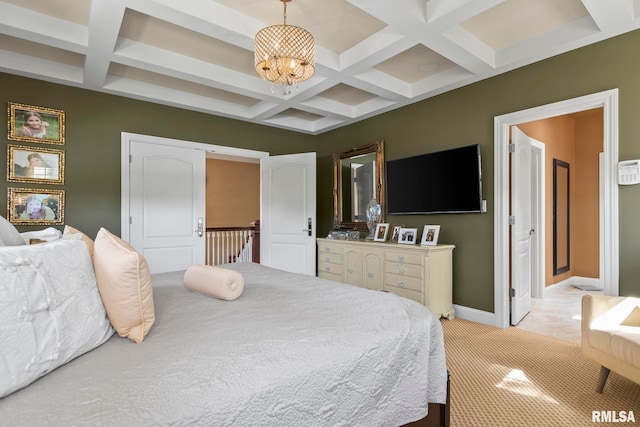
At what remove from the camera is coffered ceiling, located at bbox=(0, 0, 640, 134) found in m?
2.40

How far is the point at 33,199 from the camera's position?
3354mm

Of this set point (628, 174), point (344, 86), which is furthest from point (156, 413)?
point (344, 86)

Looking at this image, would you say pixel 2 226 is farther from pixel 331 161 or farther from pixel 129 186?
pixel 331 161

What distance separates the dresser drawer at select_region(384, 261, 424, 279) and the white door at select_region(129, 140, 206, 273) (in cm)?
242

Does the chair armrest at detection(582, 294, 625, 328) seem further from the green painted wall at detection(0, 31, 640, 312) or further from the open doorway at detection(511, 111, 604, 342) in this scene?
the open doorway at detection(511, 111, 604, 342)

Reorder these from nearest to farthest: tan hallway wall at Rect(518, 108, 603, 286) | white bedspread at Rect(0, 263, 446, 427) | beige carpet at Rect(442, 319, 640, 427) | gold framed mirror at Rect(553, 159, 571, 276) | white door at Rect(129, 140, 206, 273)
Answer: white bedspread at Rect(0, 263, 446, 427) < beige carpet at Rect(442, 319, 640, 427) < white door at Rect(129, 140, 206, 273) < tan hallway wall at Rect(518, 108, 603, 286) < gold framed mirror at Rect(553, 159, 571, 276)

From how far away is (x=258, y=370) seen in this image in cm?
96

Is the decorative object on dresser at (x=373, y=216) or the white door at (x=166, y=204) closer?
the white door at (x=166, y=204)

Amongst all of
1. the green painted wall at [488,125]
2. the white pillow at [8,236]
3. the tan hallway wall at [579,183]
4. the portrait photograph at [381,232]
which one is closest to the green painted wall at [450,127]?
the green painted wall at [488,125]

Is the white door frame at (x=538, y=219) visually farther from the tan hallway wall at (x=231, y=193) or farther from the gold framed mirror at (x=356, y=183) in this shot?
the tan hallway wall at (x=231, y=193)

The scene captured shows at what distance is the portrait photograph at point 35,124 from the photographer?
3283mm

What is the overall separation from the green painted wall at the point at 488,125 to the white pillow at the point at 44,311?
3.37m

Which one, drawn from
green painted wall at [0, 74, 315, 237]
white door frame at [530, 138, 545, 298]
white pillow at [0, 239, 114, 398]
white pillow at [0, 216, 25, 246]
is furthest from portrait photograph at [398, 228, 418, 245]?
white pillow at [0, 216, 25, 246]

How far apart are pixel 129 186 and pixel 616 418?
4.59 metres
